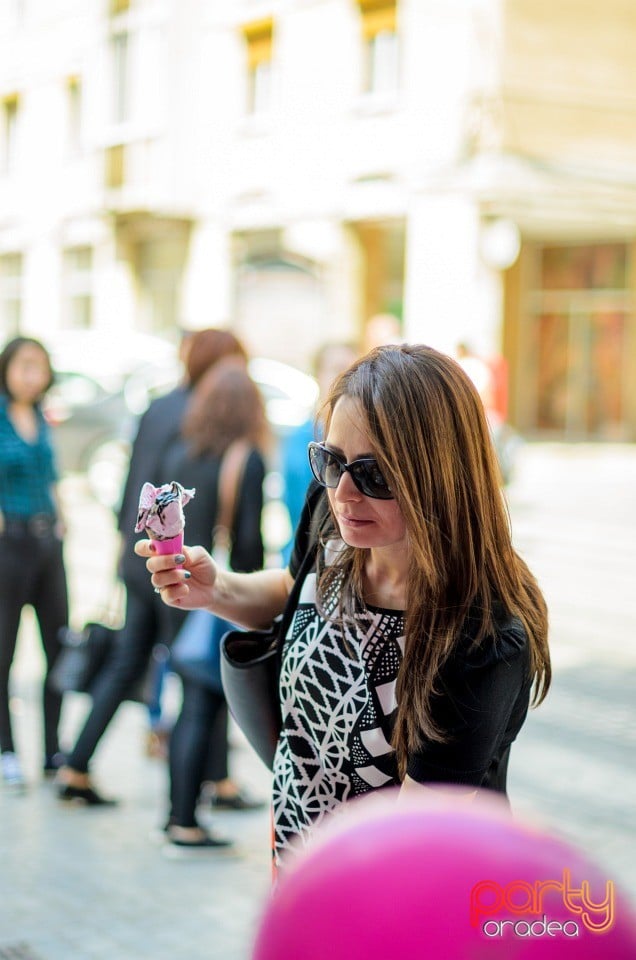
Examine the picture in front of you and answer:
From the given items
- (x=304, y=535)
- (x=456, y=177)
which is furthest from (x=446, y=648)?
(x=456, y=177)

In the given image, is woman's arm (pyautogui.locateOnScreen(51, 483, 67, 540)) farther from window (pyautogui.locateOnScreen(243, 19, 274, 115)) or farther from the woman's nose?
window (pyautogui.locateOnScreen(243, 19, 274, 115))

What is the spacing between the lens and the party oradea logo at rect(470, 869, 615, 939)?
3.38 ft

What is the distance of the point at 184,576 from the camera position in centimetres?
224

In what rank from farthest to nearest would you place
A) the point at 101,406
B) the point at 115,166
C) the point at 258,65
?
the point at 115,166 < the point at 258,65 < the point at 101,406

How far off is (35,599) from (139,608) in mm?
591

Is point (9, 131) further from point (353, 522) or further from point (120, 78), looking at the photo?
point (353, 522)

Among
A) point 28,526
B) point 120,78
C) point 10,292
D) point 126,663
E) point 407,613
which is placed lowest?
point 126,663

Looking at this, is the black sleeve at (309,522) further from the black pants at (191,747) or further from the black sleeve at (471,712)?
the black pants at (191,747)

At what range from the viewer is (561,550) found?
12414 mm

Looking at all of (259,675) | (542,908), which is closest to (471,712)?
(259,675)

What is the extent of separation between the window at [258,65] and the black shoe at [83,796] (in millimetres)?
21281

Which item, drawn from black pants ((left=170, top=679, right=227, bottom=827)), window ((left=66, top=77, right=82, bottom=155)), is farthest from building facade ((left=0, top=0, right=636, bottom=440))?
black pants ((left=170, top=679, right=227, bottom=827))

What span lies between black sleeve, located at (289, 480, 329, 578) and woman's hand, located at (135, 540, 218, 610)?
149 millimetres

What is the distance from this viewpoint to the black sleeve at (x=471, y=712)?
189 cm
